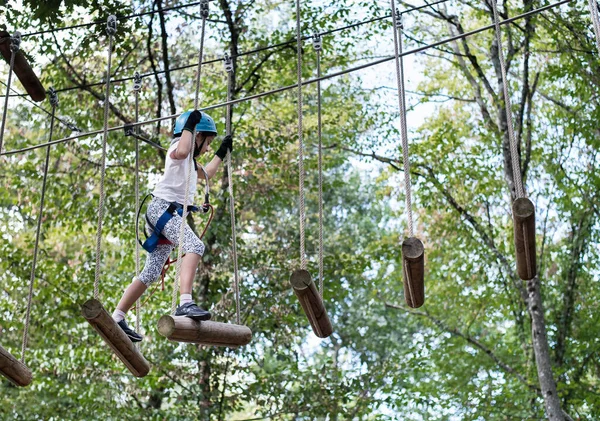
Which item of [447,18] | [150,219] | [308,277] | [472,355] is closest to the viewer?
[308,277]

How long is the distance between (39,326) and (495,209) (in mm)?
6169

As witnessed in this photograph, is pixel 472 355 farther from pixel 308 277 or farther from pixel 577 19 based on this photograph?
pixel 308 277

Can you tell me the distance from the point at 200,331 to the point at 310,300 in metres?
0.47

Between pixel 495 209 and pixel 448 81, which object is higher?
pixel 448 81

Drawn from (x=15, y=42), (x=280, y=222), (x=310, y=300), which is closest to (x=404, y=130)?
(x=310, y=300)

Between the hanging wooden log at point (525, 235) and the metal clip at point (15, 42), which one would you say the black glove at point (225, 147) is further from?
the hanging wooden log at point (525, 235)

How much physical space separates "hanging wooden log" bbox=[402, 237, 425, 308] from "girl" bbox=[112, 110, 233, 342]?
0.97 m

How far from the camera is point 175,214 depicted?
383cm

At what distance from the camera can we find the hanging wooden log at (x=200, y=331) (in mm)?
3234

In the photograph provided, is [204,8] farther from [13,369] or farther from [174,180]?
[13,369]

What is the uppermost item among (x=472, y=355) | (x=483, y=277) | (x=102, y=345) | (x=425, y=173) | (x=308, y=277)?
(x=425, y=173)

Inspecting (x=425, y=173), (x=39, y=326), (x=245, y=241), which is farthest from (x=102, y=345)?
(x=425, y=173)

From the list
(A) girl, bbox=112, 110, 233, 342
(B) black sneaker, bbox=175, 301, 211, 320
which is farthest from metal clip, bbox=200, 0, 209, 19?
(B) black sneaker, bbox=175, 301, 211, 320

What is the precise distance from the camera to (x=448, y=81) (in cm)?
1182
